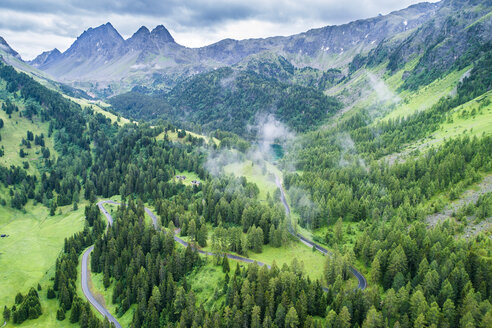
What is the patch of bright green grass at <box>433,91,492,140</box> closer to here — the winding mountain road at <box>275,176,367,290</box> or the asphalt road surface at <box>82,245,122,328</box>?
the winding mountain road at <box>275,176,367,290</box>

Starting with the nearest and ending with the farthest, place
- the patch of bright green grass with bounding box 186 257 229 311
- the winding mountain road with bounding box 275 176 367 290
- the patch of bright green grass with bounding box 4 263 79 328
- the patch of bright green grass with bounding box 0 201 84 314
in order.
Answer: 1. the patch of bright green grass with bounding box 186 257 229 311
2. the patch of bright green grass with bounding box 4 263 79 328
3. the winding mountain road with bounding box 275 176 367 290
4. the patch of bright green grass with bounding box 0 201 84 314

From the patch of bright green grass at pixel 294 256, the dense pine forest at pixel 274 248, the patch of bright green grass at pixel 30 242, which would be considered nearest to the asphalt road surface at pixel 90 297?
the dense pine forest at pixel 274 248

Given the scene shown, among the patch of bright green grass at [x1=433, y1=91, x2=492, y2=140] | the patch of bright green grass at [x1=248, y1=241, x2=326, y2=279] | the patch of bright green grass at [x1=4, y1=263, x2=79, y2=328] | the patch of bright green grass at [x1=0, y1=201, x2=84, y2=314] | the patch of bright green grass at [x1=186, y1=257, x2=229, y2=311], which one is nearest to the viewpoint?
the patch of bright green grass at [x1=186, y1=257, x2=229, y2=311]

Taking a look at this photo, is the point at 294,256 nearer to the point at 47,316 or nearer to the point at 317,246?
the point at 317,246

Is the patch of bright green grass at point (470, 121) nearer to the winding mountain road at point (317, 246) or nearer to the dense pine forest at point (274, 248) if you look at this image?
the dense pine forest at point (274, 248)

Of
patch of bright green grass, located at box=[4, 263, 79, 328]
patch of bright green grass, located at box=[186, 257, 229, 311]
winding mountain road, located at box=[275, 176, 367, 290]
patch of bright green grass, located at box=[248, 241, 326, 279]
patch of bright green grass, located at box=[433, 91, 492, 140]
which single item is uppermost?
patch of bright green grass, located at box=[433, 91, 492, 140]

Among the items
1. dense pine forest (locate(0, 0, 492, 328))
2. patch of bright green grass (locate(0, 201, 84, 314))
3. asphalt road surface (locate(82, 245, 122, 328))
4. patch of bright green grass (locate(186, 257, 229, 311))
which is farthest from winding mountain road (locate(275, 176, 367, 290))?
patch of bright green grass (locate(0, 201, 84, 314))

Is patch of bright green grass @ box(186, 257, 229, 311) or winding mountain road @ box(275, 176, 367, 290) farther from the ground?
winding mountain road @ box(275, 176, 367, 290)

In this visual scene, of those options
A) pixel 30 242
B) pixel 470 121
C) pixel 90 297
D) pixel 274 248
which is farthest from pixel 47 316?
pixel 470 121

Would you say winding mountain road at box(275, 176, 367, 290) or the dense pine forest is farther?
winding mountain road at box(275, 176, 367, 290)
